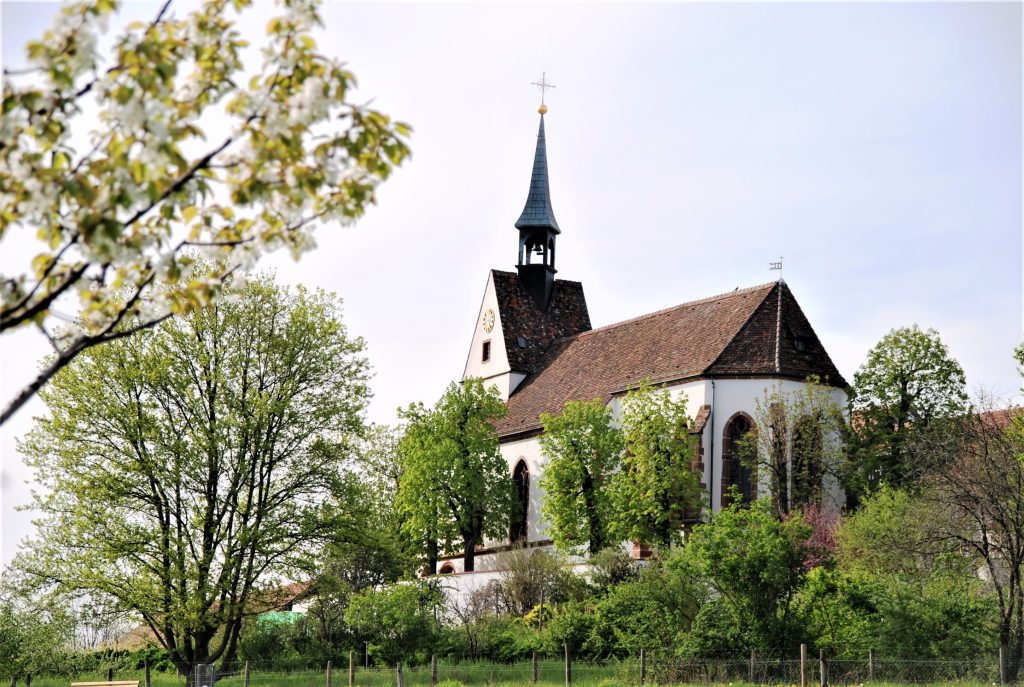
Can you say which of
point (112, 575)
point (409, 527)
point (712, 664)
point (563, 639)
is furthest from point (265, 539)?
point (409, 527)

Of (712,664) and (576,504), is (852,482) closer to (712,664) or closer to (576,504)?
(576,504)

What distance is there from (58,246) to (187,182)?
71cm

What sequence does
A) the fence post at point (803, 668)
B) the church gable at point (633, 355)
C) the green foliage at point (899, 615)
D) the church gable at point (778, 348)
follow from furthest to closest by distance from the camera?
1. the church gable at point (633, 355)
2. the church gable at point (778, 348)
3. the green foliage at point (899, 615)
4. the fence post at point (803, 668)

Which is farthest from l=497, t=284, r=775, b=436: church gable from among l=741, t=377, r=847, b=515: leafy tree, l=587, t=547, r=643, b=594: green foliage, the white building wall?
l=587, t=547, r=643, b=594: green foliage

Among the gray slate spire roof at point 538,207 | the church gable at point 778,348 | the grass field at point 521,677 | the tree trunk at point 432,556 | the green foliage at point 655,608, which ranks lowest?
the grass field at point 521,677

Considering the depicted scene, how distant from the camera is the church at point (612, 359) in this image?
42.1m

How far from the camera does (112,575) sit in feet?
103

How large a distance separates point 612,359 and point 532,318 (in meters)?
8.98

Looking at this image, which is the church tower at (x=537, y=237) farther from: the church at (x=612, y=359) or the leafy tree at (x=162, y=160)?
the leafy tree at (x=162, y=160)

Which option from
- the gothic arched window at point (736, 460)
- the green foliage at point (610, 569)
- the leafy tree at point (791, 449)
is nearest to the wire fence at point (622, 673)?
the green foliage at point (610, 569)

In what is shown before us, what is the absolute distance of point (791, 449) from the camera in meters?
41.3

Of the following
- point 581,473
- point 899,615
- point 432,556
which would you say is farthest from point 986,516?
point 432,556

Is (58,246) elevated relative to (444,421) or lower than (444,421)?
lower

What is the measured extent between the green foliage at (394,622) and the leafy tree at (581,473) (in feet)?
31.8
